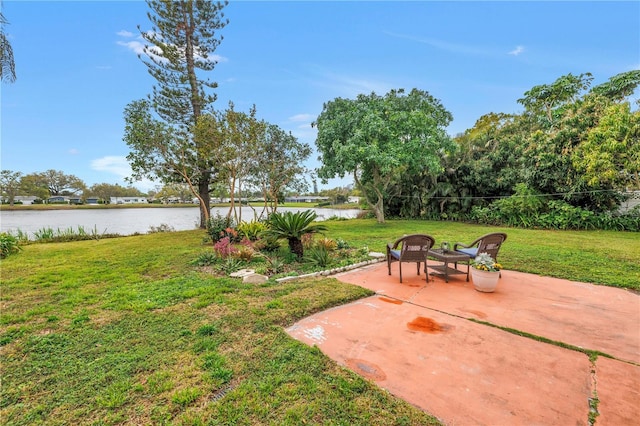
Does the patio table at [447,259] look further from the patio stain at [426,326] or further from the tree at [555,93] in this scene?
the tree at [555,93]

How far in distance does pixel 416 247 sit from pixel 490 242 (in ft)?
3.67

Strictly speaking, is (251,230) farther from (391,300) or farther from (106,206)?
(106,206)

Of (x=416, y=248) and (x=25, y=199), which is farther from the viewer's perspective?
(x=25, y=199)

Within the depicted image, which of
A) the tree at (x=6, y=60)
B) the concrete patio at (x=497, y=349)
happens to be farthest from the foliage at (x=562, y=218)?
the tree at (x=6, y=60)

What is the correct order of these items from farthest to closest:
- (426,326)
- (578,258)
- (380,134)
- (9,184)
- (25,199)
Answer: (25,199), (9,184), (380,134), (578,258), (426,326)

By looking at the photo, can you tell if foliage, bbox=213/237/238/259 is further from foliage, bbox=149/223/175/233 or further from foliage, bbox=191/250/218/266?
foliage, bbox=149/223/175/233

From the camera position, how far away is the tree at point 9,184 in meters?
23.2

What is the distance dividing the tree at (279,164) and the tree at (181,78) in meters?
2.28

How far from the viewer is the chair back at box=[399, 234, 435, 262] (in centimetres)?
381

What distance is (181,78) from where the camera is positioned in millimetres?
11570

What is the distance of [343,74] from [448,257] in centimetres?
920


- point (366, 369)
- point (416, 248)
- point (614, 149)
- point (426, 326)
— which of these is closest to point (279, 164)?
point (416, 248)

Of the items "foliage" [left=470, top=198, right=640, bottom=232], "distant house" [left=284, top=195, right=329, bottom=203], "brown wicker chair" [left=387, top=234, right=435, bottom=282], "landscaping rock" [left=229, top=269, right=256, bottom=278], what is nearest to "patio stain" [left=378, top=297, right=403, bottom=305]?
"brown wicker chair" [left=387, top=234, right=435, bottom=282]

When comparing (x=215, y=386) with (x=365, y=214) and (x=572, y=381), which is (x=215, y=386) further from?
(x=365, y=214)
